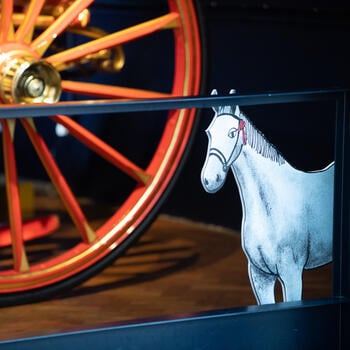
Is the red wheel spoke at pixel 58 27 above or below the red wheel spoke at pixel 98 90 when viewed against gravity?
above

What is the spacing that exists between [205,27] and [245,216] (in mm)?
877

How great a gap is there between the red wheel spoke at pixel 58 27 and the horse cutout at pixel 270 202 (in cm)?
70

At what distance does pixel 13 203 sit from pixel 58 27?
487 mm

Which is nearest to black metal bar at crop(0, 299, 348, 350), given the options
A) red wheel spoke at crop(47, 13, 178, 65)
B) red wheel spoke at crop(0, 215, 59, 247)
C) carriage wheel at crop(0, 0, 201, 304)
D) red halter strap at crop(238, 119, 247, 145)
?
red halter strap at crop(238, 119, 247, 145)

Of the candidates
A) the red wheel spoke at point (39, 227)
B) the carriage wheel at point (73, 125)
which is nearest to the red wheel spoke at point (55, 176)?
the carriage wheel at point (73, 125)

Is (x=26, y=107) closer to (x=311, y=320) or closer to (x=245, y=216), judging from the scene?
(x=245, y=216)

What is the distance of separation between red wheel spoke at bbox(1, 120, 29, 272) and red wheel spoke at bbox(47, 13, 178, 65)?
Result: 0.22 metres

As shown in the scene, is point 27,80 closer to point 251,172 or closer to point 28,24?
point 28,24

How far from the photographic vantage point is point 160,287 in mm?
3484

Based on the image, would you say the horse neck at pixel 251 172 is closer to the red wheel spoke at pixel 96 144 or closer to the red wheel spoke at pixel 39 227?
the red wheel spoke at pixel 96 144

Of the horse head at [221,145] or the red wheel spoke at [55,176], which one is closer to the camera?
the horse head at [221,145]

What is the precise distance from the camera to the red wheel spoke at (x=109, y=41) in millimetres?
3260

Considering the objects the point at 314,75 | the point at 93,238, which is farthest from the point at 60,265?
the point at 314,75

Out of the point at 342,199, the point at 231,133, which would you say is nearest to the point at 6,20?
the point at 231,133
